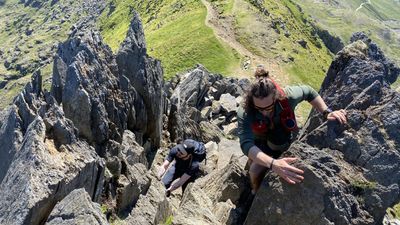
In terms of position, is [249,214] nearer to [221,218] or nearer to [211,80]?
[221,218]

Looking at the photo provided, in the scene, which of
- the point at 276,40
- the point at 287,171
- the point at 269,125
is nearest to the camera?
the point at 287,171

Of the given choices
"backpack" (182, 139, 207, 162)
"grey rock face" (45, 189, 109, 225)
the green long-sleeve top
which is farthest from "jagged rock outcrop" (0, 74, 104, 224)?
"backpack" (182, 139, 207, 162)

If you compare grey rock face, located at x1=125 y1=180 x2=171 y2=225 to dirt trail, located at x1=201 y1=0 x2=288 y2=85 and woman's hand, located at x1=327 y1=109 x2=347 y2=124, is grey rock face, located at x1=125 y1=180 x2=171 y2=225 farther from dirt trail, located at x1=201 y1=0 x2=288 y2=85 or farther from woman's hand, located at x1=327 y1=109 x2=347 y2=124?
dirt trail, located at x1=201 y1=0 x2=288 y2=85

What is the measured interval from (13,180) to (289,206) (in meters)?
7.91

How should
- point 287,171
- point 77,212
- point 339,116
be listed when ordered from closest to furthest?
point 77,212
point 287,171
point 339,116

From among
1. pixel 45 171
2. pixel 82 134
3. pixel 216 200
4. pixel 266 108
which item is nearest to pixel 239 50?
pixel 82 134

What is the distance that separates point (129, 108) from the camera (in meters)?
26.3

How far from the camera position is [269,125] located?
1304 centimetres

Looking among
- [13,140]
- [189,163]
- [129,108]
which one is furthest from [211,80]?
[13,140]

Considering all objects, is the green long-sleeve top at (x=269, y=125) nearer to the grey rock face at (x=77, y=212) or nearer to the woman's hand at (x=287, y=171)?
the woman's hand at (x=287, y=171)

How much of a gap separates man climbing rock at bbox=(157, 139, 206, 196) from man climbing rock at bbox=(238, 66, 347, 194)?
7502mm

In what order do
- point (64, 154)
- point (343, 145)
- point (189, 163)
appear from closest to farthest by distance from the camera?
point (343, 145) → point (64, 154) → point (189, 163)

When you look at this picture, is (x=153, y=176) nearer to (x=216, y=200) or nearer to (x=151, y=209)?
(x=151, y=209)

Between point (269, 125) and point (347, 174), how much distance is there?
8.78 feet
